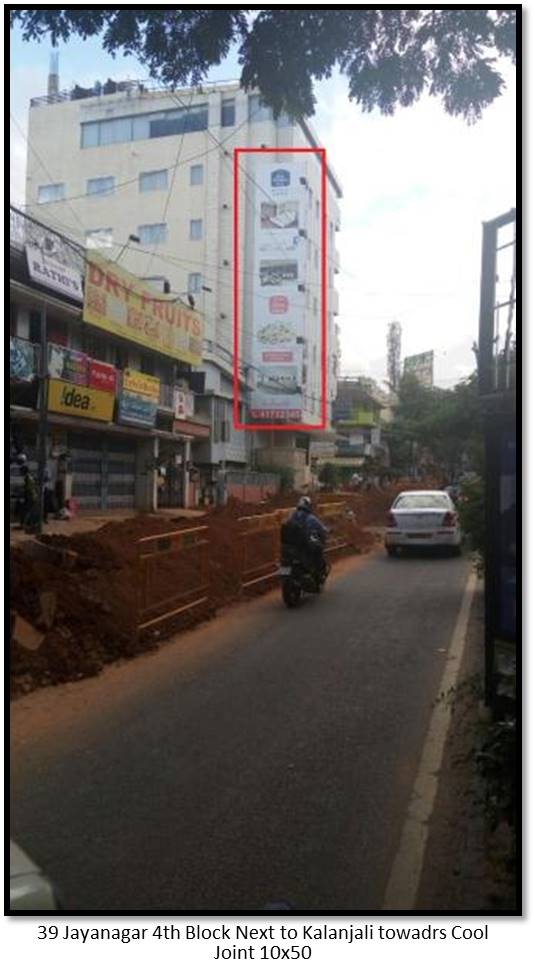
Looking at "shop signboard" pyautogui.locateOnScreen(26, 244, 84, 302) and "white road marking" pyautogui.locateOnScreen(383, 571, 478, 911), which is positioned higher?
"shop signboard" pyautogui.locateOnScreen(26, 244, 84, 302)

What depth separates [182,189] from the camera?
5438 millimetres

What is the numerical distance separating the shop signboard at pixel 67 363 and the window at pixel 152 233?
44.2 inches

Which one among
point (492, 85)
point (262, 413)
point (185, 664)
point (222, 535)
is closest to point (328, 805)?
point (185, 664)

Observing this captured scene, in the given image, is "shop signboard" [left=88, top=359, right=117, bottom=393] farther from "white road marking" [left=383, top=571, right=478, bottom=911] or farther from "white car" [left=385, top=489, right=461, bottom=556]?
"white car" [left=385, top=489, right=461, bottom=556]

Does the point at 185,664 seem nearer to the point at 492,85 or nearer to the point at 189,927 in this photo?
the point at 189,927

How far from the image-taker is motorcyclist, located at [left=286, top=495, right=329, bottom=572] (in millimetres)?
8969

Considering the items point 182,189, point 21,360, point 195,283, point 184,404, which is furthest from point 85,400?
point 21,360

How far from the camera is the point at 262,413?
8.65 metres

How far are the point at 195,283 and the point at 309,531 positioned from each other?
355 cm

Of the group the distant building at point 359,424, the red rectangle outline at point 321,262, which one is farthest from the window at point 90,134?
the distant building at point 359,424

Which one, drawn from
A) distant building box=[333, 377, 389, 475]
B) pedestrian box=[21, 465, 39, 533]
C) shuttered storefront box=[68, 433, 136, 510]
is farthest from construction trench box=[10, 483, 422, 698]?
distant building box=[333, 377, 389, 475]

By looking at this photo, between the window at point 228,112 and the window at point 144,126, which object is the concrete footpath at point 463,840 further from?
the window at point 144,126

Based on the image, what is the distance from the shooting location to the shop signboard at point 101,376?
22.1ft

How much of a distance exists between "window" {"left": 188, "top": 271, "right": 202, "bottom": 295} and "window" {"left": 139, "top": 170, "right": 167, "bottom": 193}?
3.83 ft
